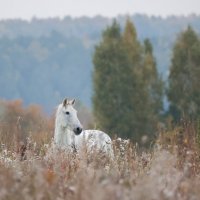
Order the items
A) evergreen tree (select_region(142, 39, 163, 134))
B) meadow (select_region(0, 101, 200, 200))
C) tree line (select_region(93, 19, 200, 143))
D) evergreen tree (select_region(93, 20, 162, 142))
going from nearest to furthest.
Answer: meadow (select_region(0, 101, 200, 200))
evergreen tree (select_region(93, 20, 162, 142))
tree line (select_region(93, 19, 200, 143))
evergreen tree (select_region(142, 39, 163, 134))

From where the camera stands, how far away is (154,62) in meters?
58.0

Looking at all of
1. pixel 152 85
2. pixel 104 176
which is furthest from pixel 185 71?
pixel 104 176

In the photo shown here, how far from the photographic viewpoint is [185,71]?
55625 mm

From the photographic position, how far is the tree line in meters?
53.8

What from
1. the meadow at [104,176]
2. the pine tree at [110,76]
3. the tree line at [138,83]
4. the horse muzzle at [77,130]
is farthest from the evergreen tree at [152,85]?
the meadow at [104,176]

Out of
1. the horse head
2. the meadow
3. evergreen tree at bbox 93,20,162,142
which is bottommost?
the meadow

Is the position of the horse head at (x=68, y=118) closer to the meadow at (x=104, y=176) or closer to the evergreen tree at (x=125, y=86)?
the meadow at (x=104, y=176)

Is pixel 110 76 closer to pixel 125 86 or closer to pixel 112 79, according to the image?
pixel 112 79

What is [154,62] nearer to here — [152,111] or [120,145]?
[152,111]

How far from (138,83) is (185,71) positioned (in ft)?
9.67

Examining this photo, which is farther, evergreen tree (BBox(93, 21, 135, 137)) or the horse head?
evergreen tree (BBox(93, 21, 135, 137))

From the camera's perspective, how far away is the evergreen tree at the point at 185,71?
5491 centimetres

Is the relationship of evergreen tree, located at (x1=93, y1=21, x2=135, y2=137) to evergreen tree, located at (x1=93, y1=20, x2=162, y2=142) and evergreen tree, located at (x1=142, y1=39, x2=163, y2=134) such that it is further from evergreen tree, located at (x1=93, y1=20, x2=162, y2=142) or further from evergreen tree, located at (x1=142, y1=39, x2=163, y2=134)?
evergreen tree, located at (x1=142, y1=39, x2=163, y2=134)

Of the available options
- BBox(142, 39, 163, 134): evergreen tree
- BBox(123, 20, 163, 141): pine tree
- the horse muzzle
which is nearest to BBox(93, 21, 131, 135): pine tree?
BBox(123, 20, 163, 141): pine tree
